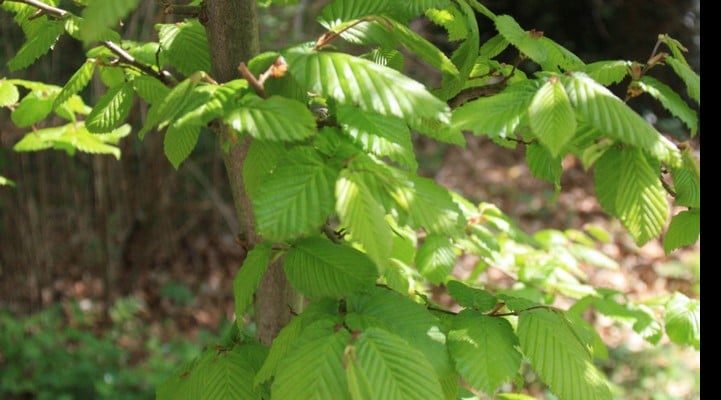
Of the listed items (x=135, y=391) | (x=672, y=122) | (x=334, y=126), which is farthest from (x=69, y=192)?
(x=672, y=122)

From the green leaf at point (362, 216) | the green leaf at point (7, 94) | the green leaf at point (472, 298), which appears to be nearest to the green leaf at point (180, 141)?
the green leaf at point (362, 216)

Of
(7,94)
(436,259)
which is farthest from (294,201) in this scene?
(7,94)

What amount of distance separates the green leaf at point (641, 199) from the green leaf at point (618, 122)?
0.05 meters

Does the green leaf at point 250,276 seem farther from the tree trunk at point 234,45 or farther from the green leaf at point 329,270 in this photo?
the tree trunk at point 234,45

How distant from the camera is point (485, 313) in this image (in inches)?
37.8

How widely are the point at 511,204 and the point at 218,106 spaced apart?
455 cm

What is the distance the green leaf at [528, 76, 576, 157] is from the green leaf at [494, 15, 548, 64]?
12 cm

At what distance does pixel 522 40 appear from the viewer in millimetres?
909

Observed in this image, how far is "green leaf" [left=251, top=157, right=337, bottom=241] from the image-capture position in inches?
28.2

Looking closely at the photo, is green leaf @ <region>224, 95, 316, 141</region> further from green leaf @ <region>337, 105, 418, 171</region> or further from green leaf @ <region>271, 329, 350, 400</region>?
green leaf @ <region>271, 329, 350, 400</region>

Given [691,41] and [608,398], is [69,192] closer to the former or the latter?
[608,398]

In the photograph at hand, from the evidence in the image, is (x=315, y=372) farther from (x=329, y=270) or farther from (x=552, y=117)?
(x=552, y=117)

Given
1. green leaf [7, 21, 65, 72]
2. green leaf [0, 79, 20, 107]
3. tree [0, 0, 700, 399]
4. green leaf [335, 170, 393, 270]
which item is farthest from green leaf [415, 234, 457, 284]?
green leaf [0, 79, 20, 107]

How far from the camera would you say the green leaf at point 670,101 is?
2.85 feet
